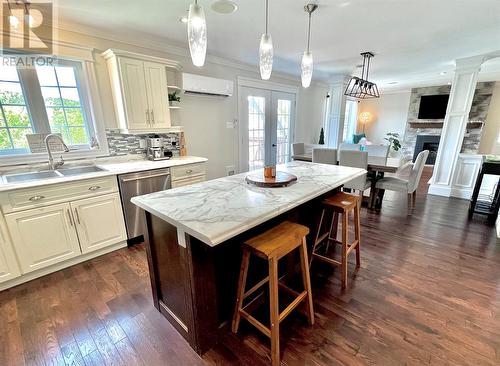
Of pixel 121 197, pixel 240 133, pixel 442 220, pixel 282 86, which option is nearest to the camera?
pixel 121 197

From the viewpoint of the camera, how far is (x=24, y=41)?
2131 mm

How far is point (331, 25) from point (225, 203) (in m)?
2.33

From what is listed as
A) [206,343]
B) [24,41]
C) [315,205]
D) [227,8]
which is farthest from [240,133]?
[206,343]

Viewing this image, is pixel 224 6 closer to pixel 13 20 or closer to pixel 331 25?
pixel 331 25

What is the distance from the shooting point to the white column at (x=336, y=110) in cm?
523

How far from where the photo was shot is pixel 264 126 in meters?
4.67

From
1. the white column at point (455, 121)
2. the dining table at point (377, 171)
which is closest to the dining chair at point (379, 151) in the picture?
the dining table at point (377, 171)

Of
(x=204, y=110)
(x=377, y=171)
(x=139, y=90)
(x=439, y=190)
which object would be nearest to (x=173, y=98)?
(x=139, y=90)

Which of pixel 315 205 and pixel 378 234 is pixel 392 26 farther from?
pixel 378 234

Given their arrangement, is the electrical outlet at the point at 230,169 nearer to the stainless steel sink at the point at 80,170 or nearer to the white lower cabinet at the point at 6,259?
the stainless steel sink at the point at 80,170

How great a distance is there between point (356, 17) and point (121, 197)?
9.98 ft

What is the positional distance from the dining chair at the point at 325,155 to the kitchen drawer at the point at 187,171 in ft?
6.51

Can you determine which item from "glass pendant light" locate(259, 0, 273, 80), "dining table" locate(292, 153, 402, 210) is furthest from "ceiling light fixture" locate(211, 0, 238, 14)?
"dining table" locate(292, 153, 402, 210)

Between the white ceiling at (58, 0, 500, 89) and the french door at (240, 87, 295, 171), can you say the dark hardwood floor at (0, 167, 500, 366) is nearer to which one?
the white ceiling at (58, 0, 500, 89)
